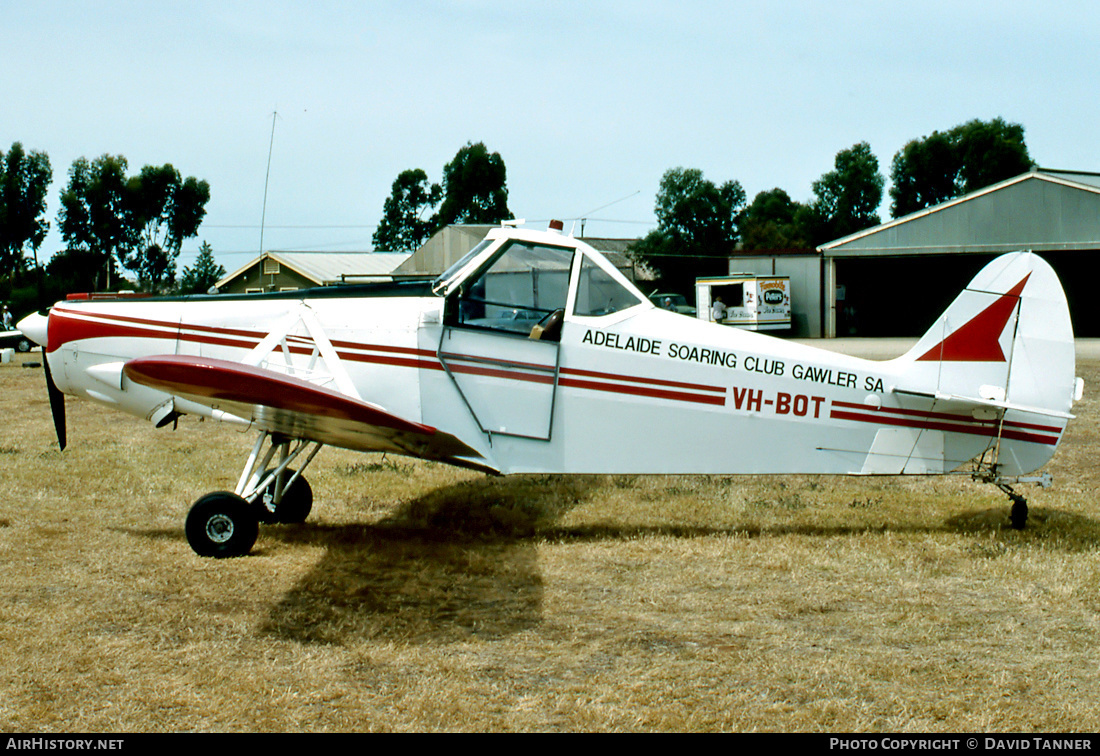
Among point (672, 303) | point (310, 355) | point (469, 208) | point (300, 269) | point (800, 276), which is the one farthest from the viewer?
point (469, 208)

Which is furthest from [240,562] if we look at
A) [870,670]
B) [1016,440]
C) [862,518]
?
[1016,440]

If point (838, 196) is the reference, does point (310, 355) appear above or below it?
below

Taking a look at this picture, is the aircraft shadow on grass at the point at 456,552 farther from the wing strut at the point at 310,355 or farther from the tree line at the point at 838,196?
the tree line at the point at 838,196

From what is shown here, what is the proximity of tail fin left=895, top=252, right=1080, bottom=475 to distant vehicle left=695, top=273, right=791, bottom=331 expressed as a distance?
95.2 feet

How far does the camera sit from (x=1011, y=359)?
684 centimetres

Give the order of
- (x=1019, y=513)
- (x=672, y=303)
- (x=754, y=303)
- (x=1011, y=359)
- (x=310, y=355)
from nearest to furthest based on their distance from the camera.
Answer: (x=310, y=355)
(x=1011, y=359)
(x=1019, y=513)
(x=672, y=303)
(x=754, y=303)

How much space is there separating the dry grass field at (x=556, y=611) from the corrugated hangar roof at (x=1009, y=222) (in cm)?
2624

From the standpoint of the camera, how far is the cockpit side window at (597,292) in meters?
6.63

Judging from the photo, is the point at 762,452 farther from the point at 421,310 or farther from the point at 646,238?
the point at 646,238

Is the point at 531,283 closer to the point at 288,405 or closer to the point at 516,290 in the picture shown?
the point at 516,290

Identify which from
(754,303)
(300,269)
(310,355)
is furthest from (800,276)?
(310,355)

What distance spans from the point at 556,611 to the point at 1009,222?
106 feet

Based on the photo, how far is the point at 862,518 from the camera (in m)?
7.72

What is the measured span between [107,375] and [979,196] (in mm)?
A: 32703
